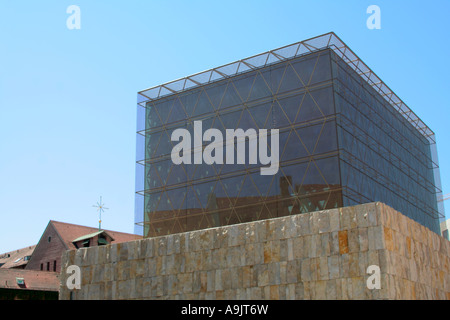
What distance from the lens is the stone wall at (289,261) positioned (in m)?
23.2

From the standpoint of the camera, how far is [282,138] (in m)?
33.0

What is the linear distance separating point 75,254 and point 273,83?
14524mm

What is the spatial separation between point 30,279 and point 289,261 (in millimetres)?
35379

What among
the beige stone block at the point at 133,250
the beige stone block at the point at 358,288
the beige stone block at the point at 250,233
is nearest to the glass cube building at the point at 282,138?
the beige stone block at the point at 133,250

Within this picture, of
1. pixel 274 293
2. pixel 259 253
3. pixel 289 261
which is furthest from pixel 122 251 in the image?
pixel 289 261

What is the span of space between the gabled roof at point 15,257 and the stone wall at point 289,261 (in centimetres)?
4081

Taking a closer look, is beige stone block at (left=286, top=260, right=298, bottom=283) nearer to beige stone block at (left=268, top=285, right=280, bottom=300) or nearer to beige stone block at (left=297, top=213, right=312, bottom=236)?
beige stone block at (left=268, top=285, right=280, bottom=300)

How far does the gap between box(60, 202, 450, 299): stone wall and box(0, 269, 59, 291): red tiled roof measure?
23.9 metres

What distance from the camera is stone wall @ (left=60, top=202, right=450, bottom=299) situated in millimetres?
23234

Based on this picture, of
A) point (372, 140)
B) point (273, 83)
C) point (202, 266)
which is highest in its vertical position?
point (273, 83)

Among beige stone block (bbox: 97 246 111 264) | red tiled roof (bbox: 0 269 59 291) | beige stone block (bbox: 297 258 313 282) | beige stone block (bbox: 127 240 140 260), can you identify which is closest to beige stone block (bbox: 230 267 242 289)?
beige stone block (bbox: 297 258 313 282)

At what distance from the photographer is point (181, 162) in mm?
36594
